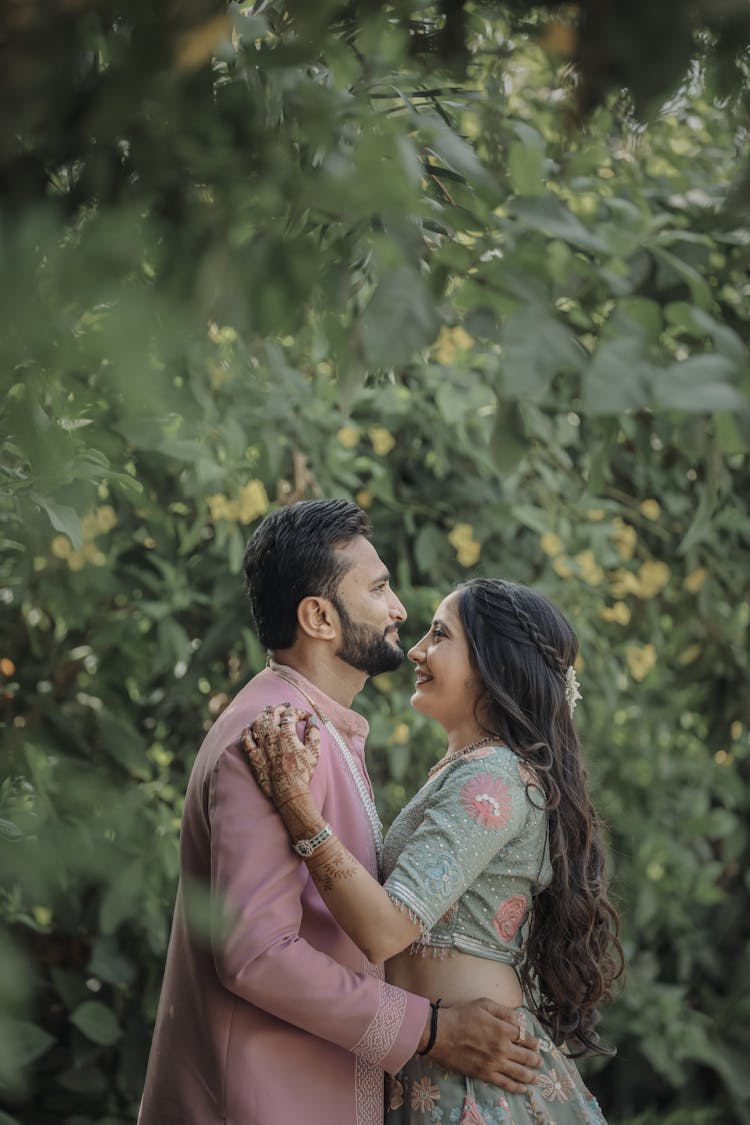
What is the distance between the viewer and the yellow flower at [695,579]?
381 centimetres

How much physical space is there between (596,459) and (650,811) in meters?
2.72

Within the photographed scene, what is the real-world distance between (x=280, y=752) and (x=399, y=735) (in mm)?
1371

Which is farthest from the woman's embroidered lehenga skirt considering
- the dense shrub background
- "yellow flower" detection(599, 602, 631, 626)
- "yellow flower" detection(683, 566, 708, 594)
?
"yellow flower" detection(683, 566, 708, 594)

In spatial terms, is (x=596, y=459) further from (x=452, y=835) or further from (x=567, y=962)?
(x=567, y=962)

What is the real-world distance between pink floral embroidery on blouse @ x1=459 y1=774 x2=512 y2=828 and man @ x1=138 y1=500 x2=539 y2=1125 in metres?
0.17

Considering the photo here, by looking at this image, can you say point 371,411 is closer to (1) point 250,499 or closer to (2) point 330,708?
(1) point 250,499

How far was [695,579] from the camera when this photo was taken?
3.82m

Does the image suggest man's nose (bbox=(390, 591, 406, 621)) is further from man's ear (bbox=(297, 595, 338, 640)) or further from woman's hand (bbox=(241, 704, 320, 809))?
woman's hand (bbox=(241, 704, 320, 809))

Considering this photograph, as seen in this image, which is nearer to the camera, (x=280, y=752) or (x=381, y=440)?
(x=280, y=752)

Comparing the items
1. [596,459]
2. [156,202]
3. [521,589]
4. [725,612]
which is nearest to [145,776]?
[521,589]

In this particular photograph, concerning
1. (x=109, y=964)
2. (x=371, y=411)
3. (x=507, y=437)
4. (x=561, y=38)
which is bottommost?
(x=109, y=964)

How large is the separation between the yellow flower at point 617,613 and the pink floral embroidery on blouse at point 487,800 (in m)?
1.62

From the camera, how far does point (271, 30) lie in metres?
1.41

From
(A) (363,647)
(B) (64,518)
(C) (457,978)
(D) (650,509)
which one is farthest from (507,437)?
(D) (650,509)
